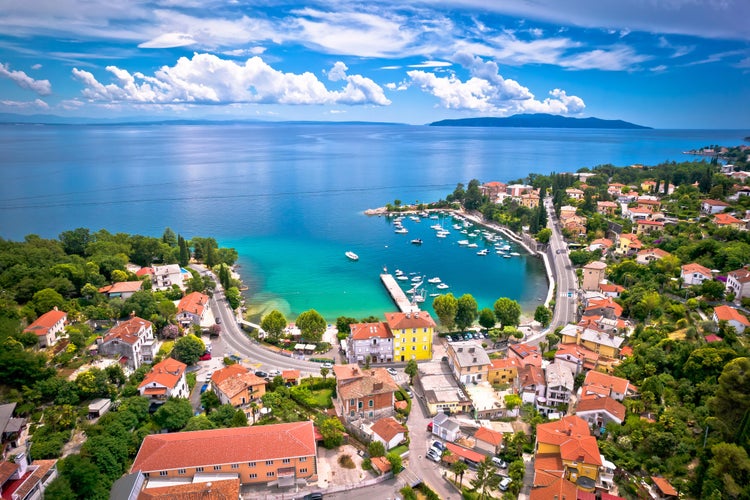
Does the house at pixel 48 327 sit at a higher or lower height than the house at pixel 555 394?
higher

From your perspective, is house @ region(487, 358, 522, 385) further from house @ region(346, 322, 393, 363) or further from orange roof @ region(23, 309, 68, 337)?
orange roof @ region(23, 309, 68, 337)

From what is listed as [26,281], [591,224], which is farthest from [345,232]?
[26,281]

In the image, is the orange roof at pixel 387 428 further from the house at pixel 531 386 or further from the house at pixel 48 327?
the house at pixel 48 327

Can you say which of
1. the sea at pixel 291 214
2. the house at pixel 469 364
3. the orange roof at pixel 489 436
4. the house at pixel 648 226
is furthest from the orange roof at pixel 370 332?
the house at pixel 648 226

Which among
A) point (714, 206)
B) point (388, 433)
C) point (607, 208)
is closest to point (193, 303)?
point (388, 433)

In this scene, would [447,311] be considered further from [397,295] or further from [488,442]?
[488,442]

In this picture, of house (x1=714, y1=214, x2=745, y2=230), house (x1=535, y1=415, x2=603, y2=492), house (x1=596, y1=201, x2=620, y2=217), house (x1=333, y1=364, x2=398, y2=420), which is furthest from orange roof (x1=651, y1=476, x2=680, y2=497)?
house (x1=596, y1=201, x2=620, y2=217)
